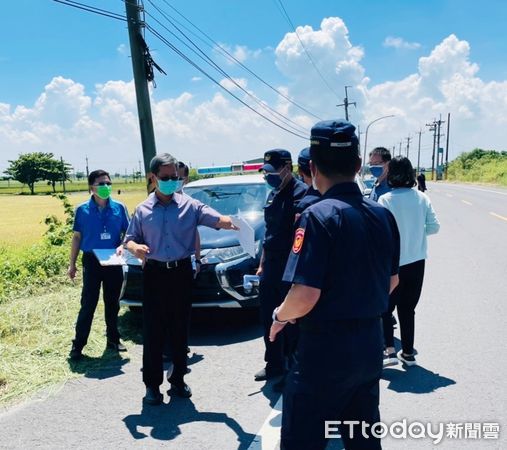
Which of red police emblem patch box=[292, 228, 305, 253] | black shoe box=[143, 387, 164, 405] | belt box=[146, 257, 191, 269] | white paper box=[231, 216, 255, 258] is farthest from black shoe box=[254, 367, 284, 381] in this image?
red police emblem patch box=[292, 228, 305, 253]

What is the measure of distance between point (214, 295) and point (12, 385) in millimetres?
2102

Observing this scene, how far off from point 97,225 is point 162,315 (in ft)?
4.87

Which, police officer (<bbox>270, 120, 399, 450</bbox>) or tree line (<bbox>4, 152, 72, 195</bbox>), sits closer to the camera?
police officer (<bbox>270, 120, 399, 450</bbox>)

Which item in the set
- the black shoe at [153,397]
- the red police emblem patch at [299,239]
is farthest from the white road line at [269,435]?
the red police emblem patch at [299,239]

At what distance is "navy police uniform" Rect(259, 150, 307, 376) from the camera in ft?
12.8

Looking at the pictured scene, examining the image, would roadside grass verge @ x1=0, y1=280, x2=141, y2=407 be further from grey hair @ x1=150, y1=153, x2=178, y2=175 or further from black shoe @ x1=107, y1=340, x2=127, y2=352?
grey hair @ x1=150, y1=153, x2=178, y2=175

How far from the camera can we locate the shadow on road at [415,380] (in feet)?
12.5

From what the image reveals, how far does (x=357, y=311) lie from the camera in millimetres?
1908

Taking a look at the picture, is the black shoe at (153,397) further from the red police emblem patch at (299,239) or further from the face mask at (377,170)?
the face mask at (377,170)

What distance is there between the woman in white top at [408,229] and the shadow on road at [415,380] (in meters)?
0.12

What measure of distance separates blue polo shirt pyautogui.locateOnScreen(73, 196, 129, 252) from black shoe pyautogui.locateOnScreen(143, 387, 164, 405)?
1.67 metres

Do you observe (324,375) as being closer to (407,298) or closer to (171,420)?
(171,420)

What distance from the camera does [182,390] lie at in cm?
391

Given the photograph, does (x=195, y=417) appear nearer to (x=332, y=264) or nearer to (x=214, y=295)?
(x=214, y=295)
